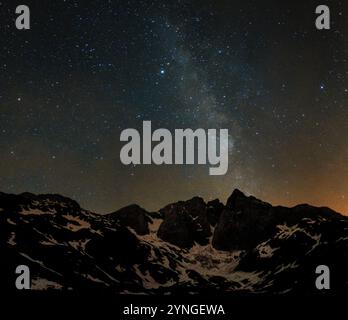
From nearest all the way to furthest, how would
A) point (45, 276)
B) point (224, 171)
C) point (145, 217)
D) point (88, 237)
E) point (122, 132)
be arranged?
point (122, 132), point (224, 171), point (45, 276), point (88, 237), point (145, 217)

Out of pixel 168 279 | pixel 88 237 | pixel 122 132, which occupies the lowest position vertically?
pixel 168 279

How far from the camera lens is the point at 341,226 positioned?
163875 mm

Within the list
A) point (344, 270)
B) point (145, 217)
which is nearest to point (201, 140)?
point (344, 270)

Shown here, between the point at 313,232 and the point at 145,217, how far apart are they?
62.2m

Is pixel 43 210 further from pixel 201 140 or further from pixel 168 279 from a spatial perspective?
pixel 201 140

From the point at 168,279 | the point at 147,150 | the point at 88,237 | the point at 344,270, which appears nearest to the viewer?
the point at 147,150

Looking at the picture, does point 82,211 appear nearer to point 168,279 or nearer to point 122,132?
point 168,279

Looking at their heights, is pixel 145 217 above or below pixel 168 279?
above

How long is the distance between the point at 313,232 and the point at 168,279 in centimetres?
5555

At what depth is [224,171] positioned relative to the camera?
5116 centimetres

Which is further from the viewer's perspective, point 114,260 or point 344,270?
point 114,260

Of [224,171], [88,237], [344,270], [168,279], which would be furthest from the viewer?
[88,237]

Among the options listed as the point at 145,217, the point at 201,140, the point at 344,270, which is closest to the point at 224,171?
the point at 201,140
